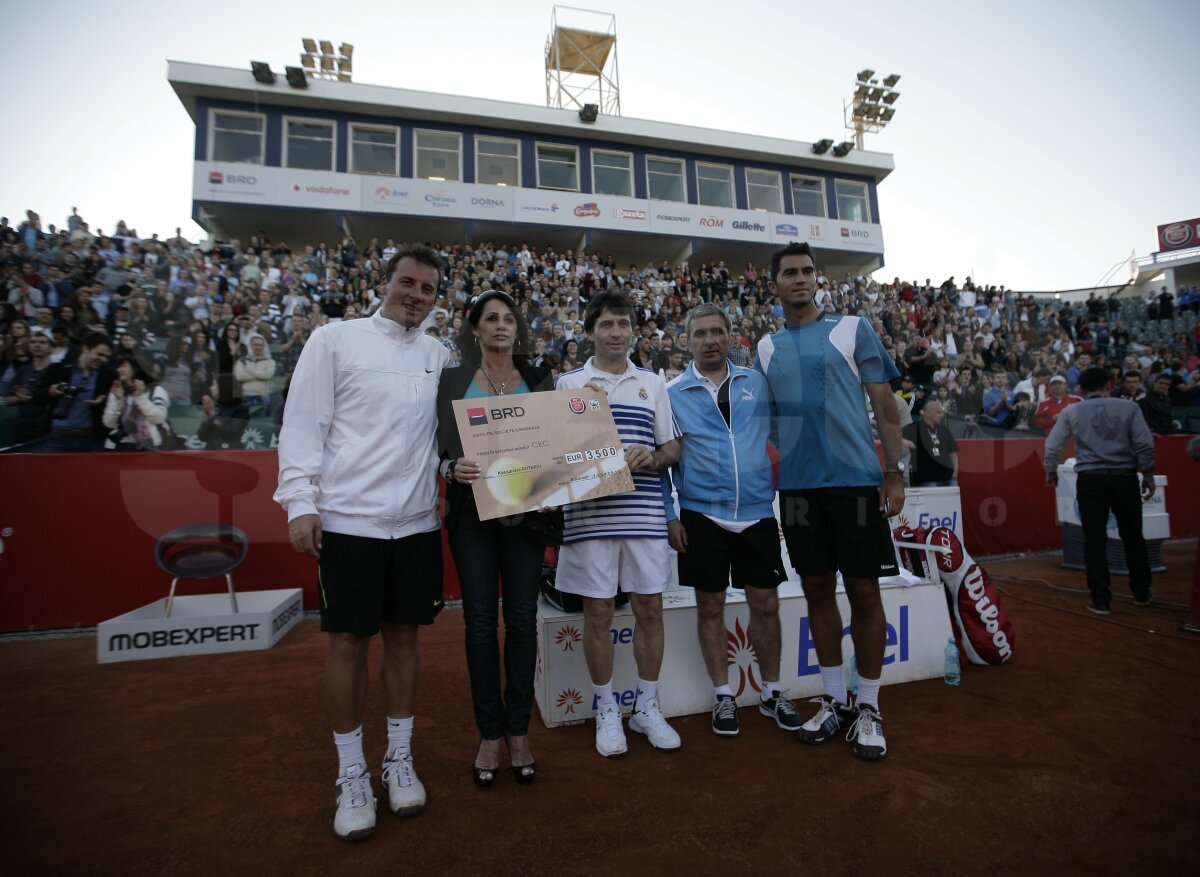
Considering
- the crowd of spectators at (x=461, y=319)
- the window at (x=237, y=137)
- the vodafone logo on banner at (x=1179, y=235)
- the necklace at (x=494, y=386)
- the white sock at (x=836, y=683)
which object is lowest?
the white sock at (x=836, y=683)

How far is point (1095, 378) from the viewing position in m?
5.32

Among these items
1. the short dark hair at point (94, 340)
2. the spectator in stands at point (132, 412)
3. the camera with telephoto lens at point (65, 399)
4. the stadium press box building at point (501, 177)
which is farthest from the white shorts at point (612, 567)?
the stadium press box building at point (501, 177)

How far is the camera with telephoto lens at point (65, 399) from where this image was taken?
573cm

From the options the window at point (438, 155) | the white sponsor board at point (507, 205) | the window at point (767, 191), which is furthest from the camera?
the window at point (767, 191)

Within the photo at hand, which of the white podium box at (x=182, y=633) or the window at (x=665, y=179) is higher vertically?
the window at (x=665, y=179)

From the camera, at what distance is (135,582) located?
5.05 meters

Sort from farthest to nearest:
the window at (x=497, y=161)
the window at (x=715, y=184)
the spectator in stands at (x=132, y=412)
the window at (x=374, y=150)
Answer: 1. the window at (x=715, y=184)
2. the window at (x=497, y=161)
3. the window at (x=374, y=150)
4. the spectator in stands at (x=132, y=412)

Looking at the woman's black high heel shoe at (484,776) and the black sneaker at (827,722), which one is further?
the black sneaker at (827,722)

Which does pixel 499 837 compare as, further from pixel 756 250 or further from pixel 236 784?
pixel 756 250

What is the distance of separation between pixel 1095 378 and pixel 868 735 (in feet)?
14.8

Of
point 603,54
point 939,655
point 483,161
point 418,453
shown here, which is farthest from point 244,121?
point 939,655

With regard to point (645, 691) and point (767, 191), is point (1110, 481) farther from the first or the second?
point (767, 191)

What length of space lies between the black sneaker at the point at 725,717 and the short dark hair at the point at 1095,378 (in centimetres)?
463

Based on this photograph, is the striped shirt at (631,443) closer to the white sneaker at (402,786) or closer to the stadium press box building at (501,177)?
the white sneaker at (402,786)
